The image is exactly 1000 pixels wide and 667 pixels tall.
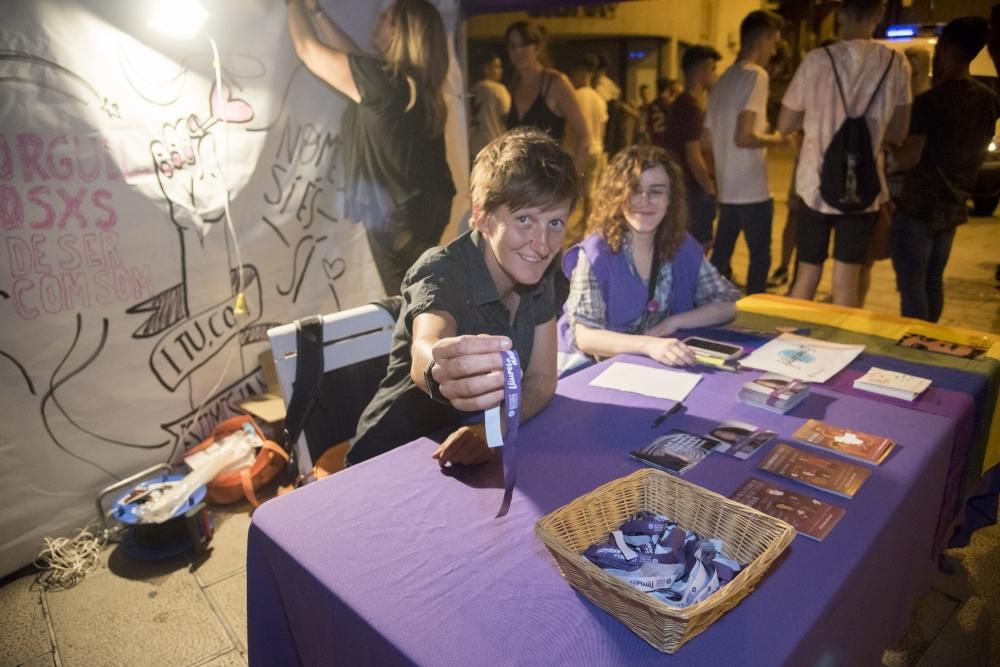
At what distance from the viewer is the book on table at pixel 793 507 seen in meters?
1.14

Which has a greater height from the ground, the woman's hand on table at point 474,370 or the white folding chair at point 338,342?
the woman's hand on table at point 474,370

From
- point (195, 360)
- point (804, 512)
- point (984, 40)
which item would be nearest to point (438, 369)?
point (804, 512)

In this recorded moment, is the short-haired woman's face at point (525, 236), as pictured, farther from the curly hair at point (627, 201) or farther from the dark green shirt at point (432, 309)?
the curly hair at point (627, 201)

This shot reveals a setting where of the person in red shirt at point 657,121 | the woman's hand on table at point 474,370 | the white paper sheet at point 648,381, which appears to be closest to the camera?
the woman's hand on table at point 474,370

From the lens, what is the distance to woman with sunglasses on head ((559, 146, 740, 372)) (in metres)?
2.24

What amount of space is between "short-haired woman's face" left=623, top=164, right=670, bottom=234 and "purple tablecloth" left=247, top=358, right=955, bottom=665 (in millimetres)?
854

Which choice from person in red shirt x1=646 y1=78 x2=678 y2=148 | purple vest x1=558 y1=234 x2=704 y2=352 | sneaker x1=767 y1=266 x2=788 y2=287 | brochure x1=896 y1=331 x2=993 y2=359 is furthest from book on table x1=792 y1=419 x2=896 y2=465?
sneaker x1=767 y1=266 x2=788 y2=287

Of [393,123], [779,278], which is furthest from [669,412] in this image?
[779,278]

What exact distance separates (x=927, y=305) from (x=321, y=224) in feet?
10.2

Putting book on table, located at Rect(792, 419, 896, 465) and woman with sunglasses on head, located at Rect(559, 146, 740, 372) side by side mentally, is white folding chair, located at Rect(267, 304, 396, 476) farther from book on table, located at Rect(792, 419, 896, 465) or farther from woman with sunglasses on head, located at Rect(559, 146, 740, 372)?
book on table, located at Rect(792, 419, 896, 465)

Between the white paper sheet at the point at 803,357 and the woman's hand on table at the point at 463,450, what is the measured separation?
0.92 m

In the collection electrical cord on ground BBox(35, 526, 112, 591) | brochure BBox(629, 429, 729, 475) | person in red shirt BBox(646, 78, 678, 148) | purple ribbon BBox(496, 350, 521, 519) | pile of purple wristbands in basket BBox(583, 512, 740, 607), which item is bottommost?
electrical cord on ground BBox(35, 526, 112, 591)

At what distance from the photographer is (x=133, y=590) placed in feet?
7.13

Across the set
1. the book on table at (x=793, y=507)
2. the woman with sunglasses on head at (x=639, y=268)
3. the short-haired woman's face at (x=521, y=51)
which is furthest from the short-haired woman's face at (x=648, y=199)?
the short-haired woman's face at (x=521, y=51)
